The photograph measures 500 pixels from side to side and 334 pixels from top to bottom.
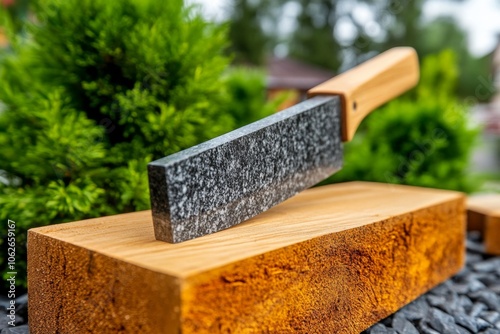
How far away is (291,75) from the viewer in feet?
36.3

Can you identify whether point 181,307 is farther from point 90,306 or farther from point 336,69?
point 336,69

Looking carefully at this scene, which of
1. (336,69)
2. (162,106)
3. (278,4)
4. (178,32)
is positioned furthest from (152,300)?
(278,4)

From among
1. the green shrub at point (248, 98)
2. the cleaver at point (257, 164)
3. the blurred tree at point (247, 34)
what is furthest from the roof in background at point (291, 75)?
the cleaver at point (257, 164)

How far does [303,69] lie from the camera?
38.7 feet

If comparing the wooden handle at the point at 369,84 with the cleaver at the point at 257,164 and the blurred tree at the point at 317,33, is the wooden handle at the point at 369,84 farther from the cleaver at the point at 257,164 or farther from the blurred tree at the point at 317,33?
the blurred tree at the point at 317,33

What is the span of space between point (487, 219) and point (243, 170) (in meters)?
1.57

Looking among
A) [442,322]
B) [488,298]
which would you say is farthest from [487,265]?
[442,322]

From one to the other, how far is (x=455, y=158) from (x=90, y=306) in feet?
8.07

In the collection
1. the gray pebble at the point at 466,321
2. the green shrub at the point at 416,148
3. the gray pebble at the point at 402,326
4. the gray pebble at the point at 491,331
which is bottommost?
the gray pebble at the point at 491,331

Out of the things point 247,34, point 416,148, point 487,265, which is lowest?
point 487,265

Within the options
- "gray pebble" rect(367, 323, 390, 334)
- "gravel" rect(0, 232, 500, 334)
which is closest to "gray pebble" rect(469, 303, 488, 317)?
"gravel" rect(0, 232, 500, 334)

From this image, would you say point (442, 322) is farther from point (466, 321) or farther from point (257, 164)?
point (257, 164)

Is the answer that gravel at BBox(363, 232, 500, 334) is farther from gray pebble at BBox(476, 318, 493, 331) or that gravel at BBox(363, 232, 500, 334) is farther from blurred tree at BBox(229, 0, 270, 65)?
blurred tree at BBox(229, 0, 270, 65)

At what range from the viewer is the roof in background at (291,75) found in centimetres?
1004
